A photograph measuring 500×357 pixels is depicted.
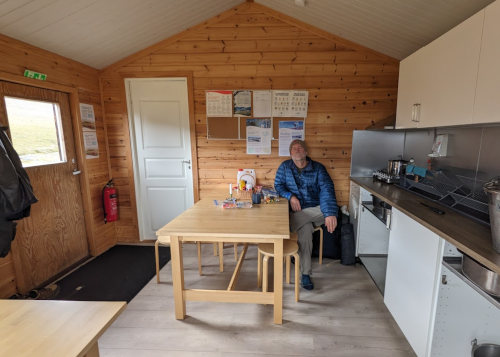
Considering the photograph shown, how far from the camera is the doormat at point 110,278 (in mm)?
2250

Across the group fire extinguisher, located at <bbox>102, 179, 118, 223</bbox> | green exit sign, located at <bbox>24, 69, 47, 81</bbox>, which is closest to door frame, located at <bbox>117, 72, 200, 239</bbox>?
fire extinguisher, located at <bbox>102, 179, 118, 223</bbox>

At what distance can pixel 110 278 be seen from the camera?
8.30ft

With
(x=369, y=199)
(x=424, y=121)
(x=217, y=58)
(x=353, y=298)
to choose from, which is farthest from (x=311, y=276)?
(x=217, y=58)

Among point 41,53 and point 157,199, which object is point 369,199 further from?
point 41,53

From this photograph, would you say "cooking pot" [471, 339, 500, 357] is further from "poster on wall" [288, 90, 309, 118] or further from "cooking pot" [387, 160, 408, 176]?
"poster on wall" [288, 90, 309, 118]

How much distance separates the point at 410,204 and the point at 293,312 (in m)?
1.22

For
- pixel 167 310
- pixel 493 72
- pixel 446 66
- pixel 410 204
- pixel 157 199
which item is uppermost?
pixel 446 66

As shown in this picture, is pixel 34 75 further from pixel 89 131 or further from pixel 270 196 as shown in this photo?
pixel 270 196

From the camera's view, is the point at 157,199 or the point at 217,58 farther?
the point at 157,199

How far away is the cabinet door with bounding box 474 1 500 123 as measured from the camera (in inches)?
49.5

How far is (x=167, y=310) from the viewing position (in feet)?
6.67

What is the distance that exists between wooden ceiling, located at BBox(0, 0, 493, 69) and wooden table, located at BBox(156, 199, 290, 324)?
189cm

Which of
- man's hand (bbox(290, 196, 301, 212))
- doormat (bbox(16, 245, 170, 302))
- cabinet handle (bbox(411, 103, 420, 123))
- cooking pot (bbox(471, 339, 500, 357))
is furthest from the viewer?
man's hand (bbox(290, 196, 301, 212))

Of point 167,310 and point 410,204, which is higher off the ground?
point 410,204
